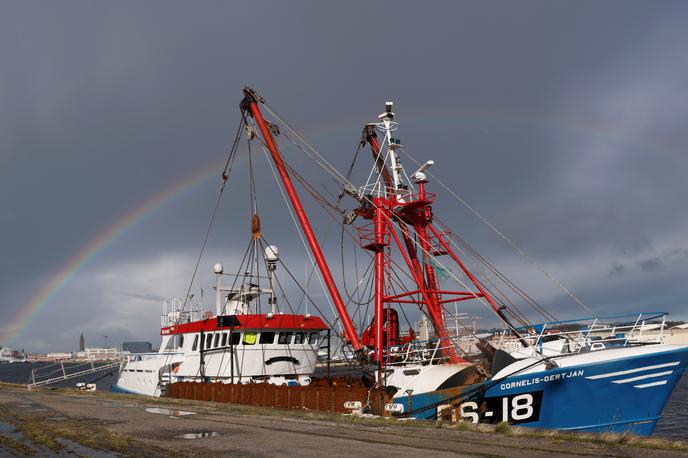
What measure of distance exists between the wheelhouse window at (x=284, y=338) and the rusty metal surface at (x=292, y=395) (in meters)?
4.99

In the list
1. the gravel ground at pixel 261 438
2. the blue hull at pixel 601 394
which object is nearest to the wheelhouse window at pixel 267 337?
Result: the gravel ground at pixel 261 438

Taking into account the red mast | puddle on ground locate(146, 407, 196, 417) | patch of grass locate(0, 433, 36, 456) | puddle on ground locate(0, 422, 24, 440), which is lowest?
puddle on ground locate(146, 407, 196, 417)

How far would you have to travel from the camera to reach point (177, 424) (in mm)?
18625

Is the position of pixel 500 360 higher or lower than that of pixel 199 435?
higher

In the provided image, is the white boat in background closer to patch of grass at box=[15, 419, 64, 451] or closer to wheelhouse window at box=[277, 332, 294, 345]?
wheelhouse window at box=[277, 332, 294, 345]

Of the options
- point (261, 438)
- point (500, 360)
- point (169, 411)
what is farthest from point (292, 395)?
point (261, 438)

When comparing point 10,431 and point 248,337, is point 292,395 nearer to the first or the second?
point 248,337

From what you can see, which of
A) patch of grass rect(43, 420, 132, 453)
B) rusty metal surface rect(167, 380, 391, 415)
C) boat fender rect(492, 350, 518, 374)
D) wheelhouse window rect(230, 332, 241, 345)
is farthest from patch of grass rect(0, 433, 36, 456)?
wheelhouse window rect(230, 332, 241, 345)

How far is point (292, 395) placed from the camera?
84.9 ft

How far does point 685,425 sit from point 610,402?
74.8ft

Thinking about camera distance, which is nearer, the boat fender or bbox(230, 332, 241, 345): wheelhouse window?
the boat fender

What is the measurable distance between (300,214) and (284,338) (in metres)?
7.62

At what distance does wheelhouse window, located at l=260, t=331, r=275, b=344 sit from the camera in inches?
1324

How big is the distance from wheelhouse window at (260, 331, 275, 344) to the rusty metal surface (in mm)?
4116
